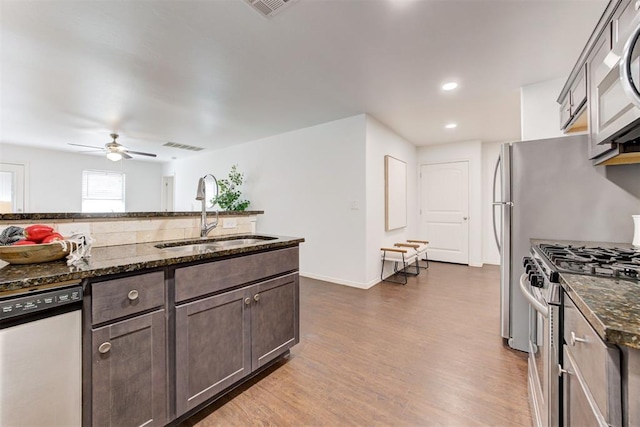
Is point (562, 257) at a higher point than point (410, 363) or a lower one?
higher

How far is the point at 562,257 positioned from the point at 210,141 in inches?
228

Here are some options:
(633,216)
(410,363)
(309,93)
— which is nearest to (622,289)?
(633,216)

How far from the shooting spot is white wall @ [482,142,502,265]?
18.1 ft

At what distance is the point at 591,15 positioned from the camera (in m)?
1.93

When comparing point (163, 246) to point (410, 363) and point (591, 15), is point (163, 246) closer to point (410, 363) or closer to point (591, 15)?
point (410, 363)

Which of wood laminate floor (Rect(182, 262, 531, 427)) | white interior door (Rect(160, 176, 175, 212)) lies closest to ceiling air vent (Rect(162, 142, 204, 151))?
white interior door (Rect(160, 176, 175, 212))

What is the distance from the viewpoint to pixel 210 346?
5.04 ft

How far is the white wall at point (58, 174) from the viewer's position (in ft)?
19.6

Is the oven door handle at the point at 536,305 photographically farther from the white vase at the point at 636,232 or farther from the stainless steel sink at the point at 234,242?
the stainless steel sink at the point at 234,242

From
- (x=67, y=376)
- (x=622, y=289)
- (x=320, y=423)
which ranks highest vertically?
(x=622, y=289)

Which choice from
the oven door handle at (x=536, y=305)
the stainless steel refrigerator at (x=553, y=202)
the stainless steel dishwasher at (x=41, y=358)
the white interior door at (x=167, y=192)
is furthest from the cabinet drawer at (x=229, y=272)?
the white interior door at (x=167, y=192)

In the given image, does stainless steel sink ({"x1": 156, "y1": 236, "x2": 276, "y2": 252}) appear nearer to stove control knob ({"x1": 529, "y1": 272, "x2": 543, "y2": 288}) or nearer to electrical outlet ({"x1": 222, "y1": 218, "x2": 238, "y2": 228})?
electrical outlet ({"x1": 222, "y1": 218, "x2": 238, "y2": 228})

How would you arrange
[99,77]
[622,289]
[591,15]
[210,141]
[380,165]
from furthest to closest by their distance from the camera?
[210,141]
[380,165]
[99,77]
[591,15]
[622,289]

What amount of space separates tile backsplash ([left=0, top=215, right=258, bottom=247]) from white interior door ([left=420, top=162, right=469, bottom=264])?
15.6 ft
